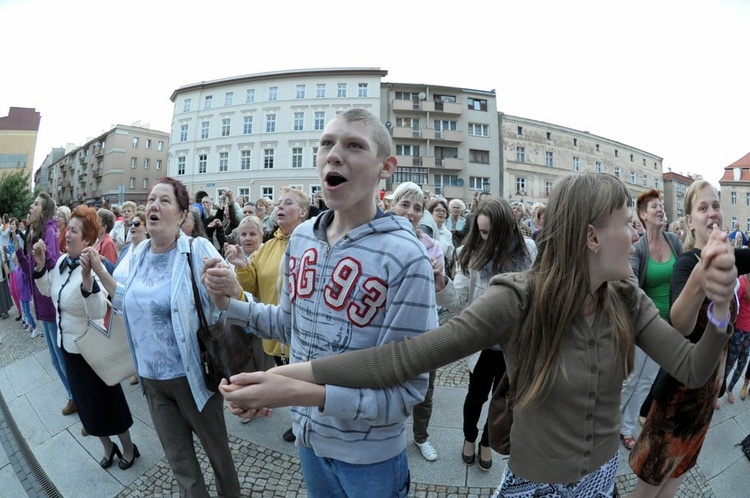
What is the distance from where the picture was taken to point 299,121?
35.6m

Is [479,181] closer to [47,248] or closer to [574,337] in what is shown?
[47,248]

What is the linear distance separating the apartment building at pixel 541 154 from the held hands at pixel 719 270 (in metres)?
37.1

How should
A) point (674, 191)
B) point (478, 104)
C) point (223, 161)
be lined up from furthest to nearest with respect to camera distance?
point (674, 191)
point (478, 104)
point (223, 161)

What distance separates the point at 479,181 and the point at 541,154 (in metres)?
8.03

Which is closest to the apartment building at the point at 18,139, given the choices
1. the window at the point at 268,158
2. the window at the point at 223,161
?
the window at the point at 223,161

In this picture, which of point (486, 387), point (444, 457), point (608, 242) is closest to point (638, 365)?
point (486, 387)

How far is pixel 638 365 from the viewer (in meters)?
3.46

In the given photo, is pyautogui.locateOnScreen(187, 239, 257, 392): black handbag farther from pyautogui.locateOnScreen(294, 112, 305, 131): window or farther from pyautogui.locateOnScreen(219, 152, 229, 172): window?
pyautogui.locateOnScreen(219, 152, 229, 172): window

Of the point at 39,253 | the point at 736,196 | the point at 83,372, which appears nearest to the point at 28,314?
the point at 39,253

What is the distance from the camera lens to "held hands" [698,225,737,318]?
1.05 metres

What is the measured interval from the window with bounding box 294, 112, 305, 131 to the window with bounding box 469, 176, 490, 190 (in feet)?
57.5

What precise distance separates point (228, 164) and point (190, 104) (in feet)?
29.1

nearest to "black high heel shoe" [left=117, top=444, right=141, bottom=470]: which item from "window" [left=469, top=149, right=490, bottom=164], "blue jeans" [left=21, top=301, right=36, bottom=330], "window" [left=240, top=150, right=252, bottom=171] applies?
"blue jeans" [left=21, top=301, right=36, bottom=330]

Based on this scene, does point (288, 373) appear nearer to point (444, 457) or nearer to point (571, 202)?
point (571, 202)
